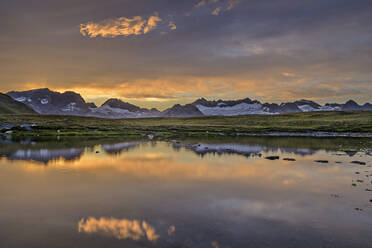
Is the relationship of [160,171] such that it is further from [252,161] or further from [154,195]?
[252,161]

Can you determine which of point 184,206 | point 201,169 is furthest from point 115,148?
point 184,206

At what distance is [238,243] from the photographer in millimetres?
11938

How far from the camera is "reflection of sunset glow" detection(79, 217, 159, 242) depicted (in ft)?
41.8

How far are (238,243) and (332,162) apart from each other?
90.7 ft

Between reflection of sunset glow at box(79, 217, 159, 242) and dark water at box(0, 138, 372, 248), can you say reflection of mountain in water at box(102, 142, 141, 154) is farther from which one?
reflection of sunset glow at box(79, 217, 159, 242)

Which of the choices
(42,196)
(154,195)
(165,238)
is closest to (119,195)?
(154,195)

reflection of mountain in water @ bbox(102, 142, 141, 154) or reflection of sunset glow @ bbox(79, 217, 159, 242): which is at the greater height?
reflection of sunset glow @ bbox(79, 217, 159, 242)

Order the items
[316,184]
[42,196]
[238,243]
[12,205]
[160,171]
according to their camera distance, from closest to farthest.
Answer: [238,243] < [12,205] < [42,196] < [316,184] < [160,171]

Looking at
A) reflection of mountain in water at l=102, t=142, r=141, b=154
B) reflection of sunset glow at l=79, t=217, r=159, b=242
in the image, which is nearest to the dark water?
reflection of sunset glow at l=79, t=217, r=159, b=242

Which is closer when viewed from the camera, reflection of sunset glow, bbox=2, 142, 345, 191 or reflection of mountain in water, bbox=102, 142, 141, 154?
reflection of sunset glow, bbox=2, 142, 345, 191

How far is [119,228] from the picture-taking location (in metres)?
13.5

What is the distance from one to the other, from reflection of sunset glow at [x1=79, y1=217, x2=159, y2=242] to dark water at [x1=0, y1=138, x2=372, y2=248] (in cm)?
5

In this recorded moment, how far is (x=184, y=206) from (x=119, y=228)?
456cm

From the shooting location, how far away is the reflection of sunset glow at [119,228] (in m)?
12.7
